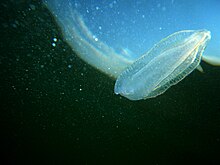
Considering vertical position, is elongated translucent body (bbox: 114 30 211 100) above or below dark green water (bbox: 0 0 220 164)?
above

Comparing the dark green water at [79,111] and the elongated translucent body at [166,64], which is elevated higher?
the elongated translucent body at [166,64]

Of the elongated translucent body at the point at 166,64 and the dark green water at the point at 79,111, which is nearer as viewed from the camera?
the elongated translucent body at the point at 166,64

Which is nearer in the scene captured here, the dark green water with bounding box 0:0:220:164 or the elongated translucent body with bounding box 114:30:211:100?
the elongated translucent body with bounding box 114:30:211:100

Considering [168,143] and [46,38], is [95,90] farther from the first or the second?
[168,143]

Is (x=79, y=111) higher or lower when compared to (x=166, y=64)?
lower
